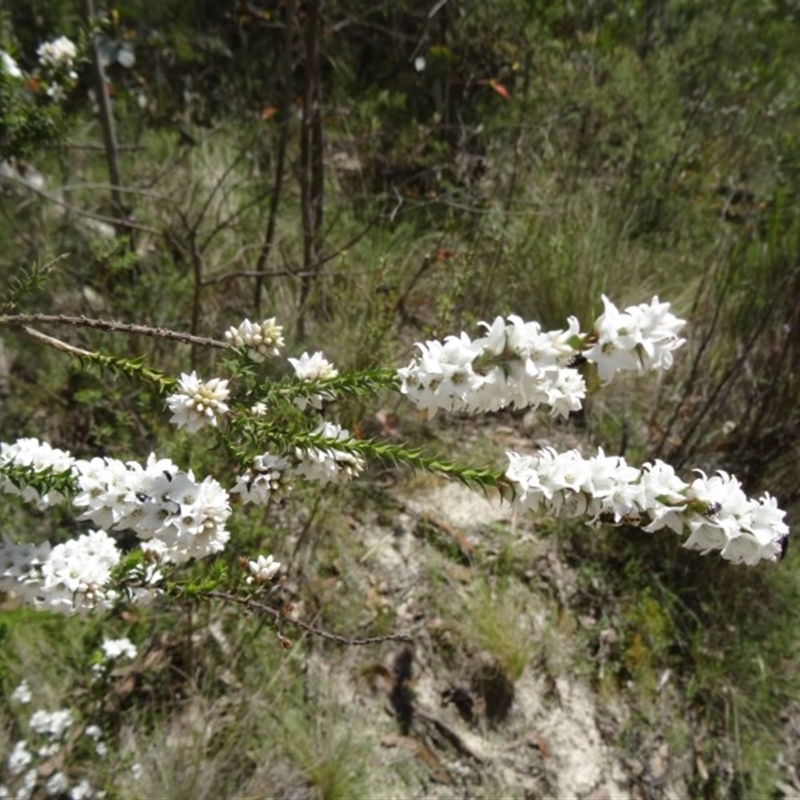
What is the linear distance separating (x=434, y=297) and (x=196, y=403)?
2.99 meters

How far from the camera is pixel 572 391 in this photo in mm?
1330

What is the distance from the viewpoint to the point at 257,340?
1510mm

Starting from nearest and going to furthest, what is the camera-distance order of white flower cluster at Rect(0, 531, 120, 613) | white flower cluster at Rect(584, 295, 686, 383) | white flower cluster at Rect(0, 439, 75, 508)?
1. white flower cluster at Rect(584, 295, 686, 383)
2. white flower cluster at Rect(0, 439, 75, 508)
3. white flower cluster at Rect(0, 531, 120, 613)

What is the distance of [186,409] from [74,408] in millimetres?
2458

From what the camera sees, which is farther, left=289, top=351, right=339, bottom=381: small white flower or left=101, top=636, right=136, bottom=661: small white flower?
left=101, top=636, right=136, bottom=661: small white flower

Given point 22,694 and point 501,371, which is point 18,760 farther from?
point 501,371

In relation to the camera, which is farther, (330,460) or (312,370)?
(312,370)

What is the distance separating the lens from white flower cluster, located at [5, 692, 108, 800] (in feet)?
8.33

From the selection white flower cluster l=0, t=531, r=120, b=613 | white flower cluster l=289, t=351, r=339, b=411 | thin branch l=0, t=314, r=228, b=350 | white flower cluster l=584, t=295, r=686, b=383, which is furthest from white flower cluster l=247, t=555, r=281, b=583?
white flower cluster l=584, t=295, r=686, b=383

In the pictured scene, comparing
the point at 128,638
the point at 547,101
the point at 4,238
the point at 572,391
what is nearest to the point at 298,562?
the point at 128,638

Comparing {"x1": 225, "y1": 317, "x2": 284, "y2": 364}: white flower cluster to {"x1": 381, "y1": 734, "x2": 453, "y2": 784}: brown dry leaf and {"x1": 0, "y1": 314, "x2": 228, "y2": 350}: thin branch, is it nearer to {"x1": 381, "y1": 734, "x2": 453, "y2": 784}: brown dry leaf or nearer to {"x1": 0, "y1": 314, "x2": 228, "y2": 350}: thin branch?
{"x1": 0, "y1": 314, "x2": 228, "y2": 350}: thin branch

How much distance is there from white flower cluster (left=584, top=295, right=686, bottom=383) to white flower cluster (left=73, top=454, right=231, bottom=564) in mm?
758

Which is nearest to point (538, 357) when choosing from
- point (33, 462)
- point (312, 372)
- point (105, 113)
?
point (312, 372)

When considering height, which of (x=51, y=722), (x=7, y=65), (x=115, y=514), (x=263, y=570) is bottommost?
(x=51, y=722)
